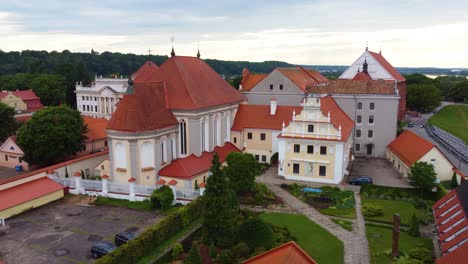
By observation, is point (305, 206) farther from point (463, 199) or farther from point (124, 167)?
point (124, 167)

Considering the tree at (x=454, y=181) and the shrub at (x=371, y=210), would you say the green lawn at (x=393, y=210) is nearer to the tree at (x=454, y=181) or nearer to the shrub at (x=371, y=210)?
the shrub at (x=371, y=210)

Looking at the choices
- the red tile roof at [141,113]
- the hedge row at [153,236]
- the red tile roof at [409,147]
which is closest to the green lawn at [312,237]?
the hedge row at [153,236]

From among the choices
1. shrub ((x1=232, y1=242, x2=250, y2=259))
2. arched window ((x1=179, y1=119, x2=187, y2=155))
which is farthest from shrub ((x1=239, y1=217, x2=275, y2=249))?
arched window ((x1=179, y1=119, x2=187, y2=155))

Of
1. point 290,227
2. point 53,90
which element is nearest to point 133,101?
point 290,227

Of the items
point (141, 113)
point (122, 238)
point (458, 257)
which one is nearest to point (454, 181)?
point (458, 257)

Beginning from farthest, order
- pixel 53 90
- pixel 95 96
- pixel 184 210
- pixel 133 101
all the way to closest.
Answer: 1. pixel 53 90
2. pixel 95 96
3. pixel 133 101
4. pixel 184 210

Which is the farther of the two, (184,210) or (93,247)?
(184,210)
